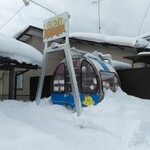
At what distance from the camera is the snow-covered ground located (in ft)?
14.8

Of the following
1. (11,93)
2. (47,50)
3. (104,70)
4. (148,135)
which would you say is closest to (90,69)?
(104,70)

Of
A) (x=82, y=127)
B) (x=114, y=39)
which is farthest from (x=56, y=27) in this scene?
(x=114, y=39)

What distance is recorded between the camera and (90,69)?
7207 millimetres

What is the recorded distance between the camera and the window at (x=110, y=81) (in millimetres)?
7156

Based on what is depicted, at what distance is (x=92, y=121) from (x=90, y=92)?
1393 millimetres

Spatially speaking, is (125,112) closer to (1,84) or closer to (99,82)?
(99,82)

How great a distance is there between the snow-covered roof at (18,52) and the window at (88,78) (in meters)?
2.00

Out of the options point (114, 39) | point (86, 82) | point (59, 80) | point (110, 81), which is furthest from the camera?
point (114, 39)

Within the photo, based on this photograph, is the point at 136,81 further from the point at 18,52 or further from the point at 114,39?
the point at 114,39

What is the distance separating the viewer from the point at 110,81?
7477 millimetres

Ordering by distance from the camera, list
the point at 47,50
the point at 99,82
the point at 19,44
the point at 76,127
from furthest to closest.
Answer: the point at 19,44, the point at 47,50, the point at 99,82, the point at 76,127

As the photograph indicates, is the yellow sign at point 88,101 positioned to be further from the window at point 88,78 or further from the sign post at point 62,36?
the sign post at point 62,36

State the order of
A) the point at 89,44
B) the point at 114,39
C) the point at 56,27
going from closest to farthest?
the point at 56,27 < the point at 114,39 < the point at 89,44

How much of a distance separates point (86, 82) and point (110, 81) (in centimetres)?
77
